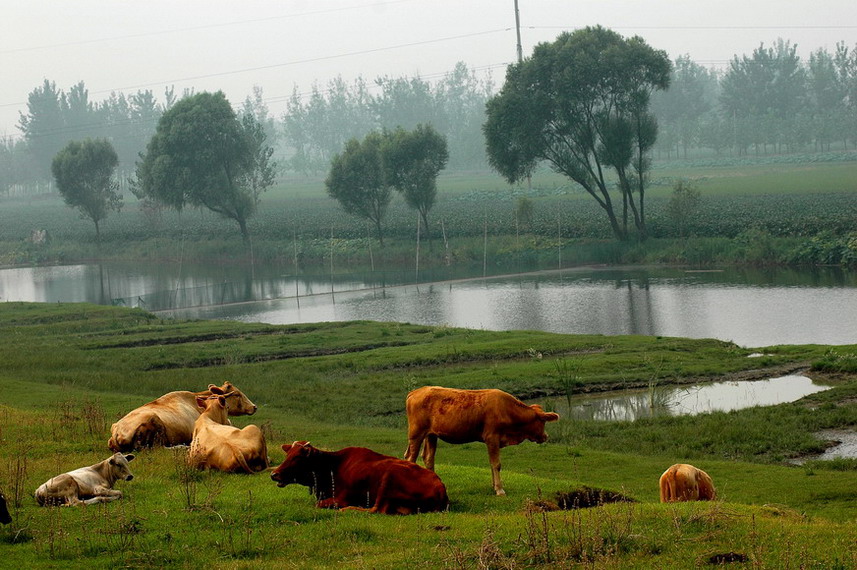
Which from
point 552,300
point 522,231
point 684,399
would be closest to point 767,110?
point 522,231

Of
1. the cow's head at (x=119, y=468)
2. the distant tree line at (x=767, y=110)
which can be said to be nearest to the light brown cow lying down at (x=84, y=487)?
the cow's head at (x=119, y=468)

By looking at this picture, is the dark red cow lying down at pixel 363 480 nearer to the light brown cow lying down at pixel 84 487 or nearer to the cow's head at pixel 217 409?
the light brown cow lying down at pixel 84 487

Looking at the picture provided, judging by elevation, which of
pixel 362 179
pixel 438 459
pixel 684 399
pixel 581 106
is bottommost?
pixel 684 399

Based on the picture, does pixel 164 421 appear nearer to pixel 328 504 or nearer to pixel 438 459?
pixel 438 459

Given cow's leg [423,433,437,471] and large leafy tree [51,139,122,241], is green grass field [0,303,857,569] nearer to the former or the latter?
cow's leg [423,433,437,471]

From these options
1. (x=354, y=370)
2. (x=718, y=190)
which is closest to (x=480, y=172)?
(x=718, y=190)

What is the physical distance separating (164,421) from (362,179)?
203ft

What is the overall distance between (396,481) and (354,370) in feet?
61.7

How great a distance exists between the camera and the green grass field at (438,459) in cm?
873

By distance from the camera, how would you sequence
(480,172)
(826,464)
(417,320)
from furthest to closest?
(480,172) < (417,320) < (826,464)

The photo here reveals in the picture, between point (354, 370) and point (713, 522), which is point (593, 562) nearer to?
point (713, 522)

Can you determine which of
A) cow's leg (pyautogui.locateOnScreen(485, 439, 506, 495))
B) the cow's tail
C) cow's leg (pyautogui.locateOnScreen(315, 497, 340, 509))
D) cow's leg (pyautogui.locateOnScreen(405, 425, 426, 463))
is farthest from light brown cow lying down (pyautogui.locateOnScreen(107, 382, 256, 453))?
the cow's tail

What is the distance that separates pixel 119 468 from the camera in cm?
1141

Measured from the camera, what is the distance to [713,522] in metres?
9.21
